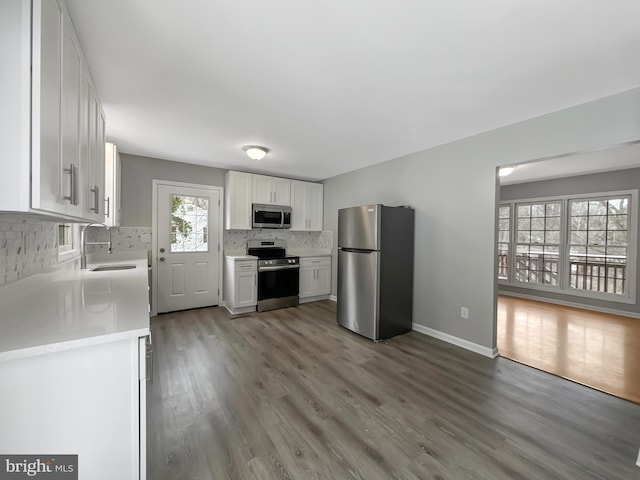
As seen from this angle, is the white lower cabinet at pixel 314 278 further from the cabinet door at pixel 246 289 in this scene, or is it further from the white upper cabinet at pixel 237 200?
the white upper cabinet at pixel 237 200

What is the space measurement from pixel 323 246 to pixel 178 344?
313cm

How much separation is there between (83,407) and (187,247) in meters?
3.52

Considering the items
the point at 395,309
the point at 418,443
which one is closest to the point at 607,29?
the point at 418,443

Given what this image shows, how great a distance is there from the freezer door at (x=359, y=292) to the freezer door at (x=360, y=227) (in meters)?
0.11

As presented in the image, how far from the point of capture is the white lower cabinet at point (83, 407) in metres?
0.83

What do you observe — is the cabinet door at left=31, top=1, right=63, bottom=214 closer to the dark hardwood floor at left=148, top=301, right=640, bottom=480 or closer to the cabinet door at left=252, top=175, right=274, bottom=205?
the dark hardwood floor at left=148, top=301, right=640, bottom=480

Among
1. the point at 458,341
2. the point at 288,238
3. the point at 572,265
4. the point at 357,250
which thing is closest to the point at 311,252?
the point at 288,238

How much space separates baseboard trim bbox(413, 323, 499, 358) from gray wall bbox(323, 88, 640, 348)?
0.04 metres

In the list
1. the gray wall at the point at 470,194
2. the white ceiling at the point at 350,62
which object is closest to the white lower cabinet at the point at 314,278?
the gray wall at the point at 470,194

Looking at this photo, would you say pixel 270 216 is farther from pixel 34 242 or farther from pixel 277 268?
pixel 34 242

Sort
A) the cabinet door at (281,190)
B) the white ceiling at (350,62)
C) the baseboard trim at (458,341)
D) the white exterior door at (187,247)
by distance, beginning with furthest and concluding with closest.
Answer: the cabinet door at (281,190) < the white exterior door at (187,247) < the baseboard trim at (458,341) < the white ceiling at (350,62)

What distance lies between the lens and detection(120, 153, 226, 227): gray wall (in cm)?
376

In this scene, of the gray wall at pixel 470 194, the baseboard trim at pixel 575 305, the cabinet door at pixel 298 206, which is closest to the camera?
the gray wall at pixel 470 194

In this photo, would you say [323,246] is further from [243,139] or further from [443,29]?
[443,29]
